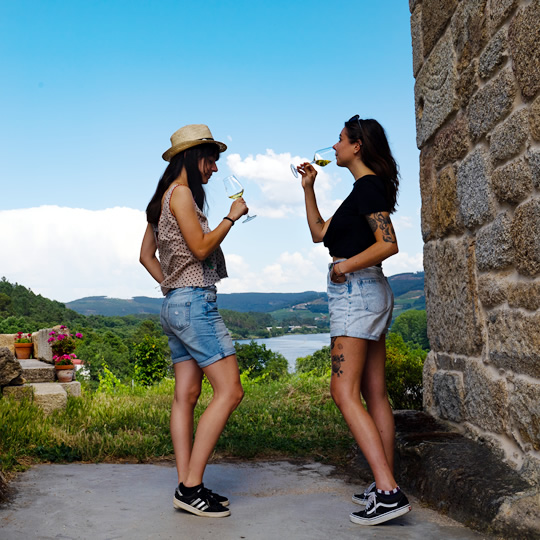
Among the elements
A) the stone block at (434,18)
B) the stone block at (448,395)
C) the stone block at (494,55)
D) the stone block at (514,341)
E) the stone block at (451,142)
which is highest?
the stone block at (434,18)

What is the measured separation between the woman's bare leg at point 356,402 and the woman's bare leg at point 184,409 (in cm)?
71

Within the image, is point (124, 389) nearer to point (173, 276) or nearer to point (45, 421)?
point (45, 421)

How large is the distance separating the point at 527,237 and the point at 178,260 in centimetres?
162

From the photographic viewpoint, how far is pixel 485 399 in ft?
10.6

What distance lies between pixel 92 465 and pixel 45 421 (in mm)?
1161

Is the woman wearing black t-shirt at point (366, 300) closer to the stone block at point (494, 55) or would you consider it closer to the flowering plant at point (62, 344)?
the stone block at point (494, 55)

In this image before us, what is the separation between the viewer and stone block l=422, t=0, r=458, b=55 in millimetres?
3732

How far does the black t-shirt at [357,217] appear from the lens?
288cm

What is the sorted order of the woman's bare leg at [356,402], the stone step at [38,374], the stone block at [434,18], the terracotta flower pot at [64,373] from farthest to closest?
1. the terracotta flower pot at [64,373]
2. the stone step at [38,374]
3. the stone block at [434,18]
4. the woman's bare leg at [356,402]

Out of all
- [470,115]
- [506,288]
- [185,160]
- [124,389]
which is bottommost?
[124,389]

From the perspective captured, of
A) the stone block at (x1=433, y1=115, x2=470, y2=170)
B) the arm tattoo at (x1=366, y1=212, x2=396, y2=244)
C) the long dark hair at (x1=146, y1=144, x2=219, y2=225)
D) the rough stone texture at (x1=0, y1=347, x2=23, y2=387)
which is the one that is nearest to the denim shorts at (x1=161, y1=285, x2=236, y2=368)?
the long dark hair at (x1=146, y1=144, x2=219, y2=225)

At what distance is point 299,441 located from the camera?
4.69 m

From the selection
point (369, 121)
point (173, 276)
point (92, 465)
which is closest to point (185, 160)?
point (173, 276)

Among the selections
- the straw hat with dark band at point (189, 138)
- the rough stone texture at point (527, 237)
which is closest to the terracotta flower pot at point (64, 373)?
the straw hat with dark band at point (189, 138)
